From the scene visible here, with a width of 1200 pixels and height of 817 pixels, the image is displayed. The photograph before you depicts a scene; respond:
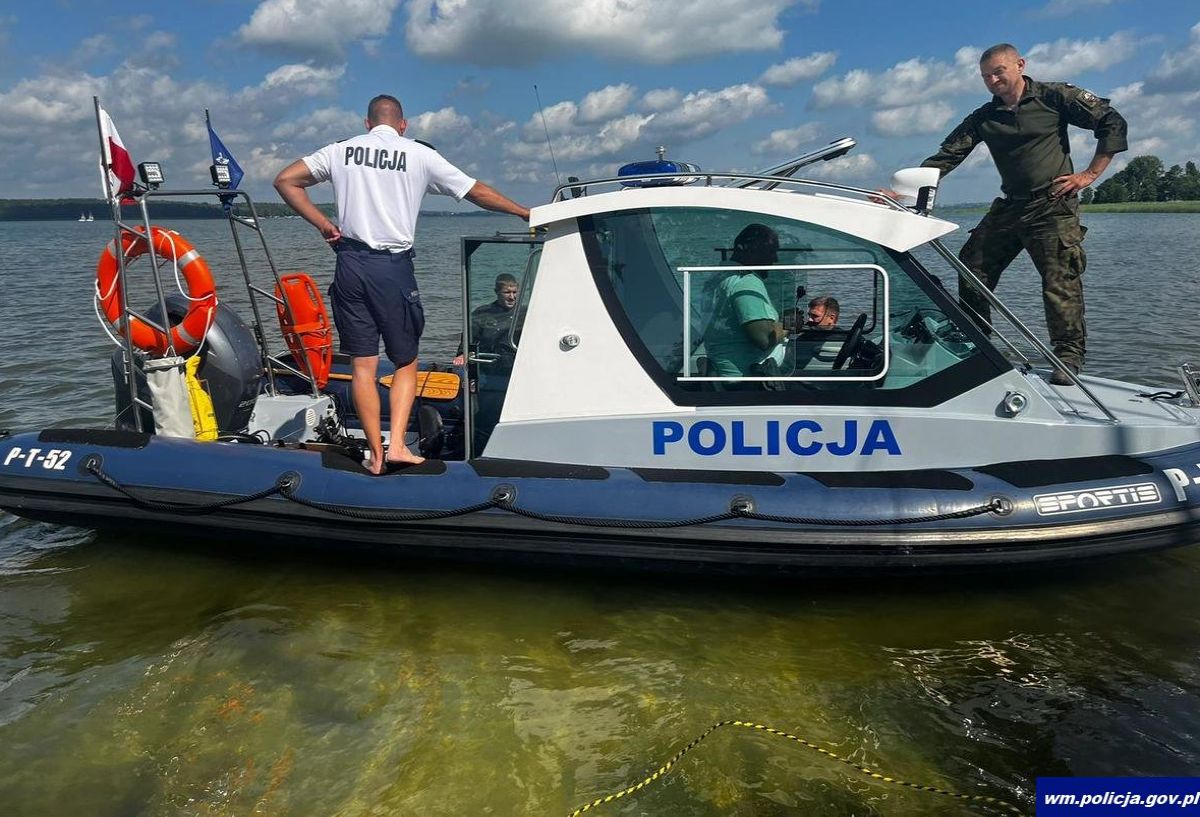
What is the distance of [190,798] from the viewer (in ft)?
9.17

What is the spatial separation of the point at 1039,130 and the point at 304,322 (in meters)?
4.77

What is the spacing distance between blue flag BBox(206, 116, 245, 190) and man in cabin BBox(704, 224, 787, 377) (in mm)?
3048

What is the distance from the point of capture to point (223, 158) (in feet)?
16.1

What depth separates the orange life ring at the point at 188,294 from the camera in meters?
4.77

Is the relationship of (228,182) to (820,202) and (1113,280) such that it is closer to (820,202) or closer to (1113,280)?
(820,202)

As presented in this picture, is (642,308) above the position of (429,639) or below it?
above

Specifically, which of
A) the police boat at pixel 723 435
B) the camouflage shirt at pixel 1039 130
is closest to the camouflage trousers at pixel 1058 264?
the camouflage shirt at pixel 1039 130

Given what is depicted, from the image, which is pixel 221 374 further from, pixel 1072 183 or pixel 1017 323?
pixel 1072 183

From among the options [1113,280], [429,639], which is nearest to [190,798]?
[429,639]

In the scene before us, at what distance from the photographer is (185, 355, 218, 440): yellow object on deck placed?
15.6 ft

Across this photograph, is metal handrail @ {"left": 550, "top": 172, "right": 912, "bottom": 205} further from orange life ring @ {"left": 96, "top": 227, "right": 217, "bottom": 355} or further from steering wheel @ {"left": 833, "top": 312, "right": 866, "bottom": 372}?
orange life ring @ {"left": 96, "top": 227, "right": 217, "bottom": 355}

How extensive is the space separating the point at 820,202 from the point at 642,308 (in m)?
0.94

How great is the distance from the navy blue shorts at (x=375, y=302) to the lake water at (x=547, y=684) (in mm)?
1196

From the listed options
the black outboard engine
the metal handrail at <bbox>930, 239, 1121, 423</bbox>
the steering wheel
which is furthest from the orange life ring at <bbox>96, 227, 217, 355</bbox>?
the metal handrail at <bbox>930, 239, 1121, 423</bbox>
